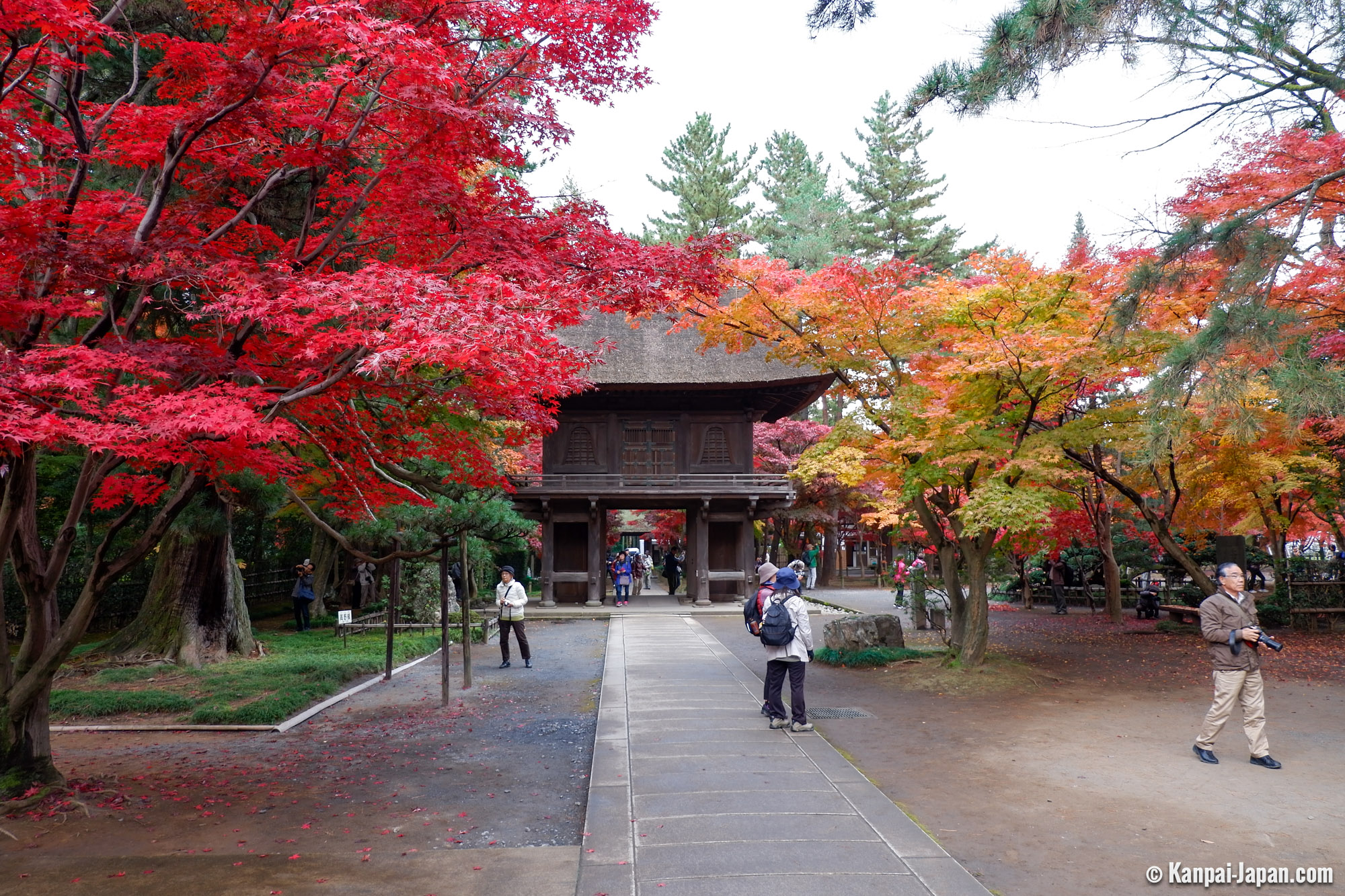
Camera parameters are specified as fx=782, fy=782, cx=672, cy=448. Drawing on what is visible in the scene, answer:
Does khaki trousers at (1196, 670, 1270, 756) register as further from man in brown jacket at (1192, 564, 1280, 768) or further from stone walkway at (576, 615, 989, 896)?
stone walkway at (576, 615, 989, 896)

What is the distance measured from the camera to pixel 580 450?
22.9 metres

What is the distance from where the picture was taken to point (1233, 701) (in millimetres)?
6434

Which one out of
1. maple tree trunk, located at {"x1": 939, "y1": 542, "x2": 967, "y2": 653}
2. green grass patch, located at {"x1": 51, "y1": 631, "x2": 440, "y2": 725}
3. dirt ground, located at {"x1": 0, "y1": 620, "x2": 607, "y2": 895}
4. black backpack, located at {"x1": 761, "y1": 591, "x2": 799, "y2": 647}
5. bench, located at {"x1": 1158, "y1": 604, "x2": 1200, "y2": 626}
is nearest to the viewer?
dirt ground, located at {"x1": 0, "y1": 620, "x2": 607, "y2": 895}

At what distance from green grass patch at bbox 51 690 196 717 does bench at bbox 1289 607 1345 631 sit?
769 inches

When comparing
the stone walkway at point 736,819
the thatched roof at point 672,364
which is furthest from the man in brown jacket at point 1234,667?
the thatched roof at point 672,364

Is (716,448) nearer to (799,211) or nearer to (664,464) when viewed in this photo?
(664,464)

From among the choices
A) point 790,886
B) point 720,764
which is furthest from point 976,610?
point 790,886

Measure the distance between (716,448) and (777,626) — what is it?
1582 cm

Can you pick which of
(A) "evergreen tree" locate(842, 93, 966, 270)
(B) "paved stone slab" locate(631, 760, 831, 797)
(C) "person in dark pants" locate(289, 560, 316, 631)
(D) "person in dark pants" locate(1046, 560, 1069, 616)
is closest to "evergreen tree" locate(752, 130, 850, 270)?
(A) "evergreen tree" locate(842, 93, 966, 270)

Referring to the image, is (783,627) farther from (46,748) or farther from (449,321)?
(46,748)

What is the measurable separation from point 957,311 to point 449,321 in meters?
6.89

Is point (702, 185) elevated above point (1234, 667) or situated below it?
above

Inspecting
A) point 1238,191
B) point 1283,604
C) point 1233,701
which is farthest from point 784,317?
point 1283,604

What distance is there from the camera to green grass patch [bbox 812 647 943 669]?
11.7 meters
